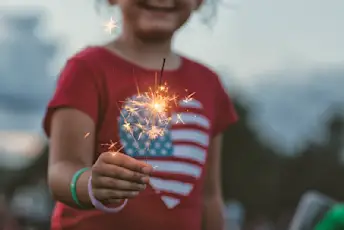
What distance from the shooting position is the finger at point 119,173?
6.75 ft

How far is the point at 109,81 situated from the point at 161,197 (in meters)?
0.38

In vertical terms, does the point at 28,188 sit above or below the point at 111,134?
below

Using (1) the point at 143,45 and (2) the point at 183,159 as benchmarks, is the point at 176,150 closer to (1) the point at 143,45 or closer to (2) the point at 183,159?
(2) the point at 183,159

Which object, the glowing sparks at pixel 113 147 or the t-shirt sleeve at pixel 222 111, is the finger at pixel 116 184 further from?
the t-shirt sleeve at pixel 222 111

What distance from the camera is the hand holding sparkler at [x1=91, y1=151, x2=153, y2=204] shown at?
2.06 metres

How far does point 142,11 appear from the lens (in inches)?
105

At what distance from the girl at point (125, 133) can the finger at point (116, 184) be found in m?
0.28

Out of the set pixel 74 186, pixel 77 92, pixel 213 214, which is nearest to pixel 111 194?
pixel 74 186

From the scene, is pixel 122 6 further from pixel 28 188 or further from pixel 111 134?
pixel 28 188

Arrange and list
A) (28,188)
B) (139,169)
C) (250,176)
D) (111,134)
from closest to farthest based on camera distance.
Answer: (139,169)
(111,134)
(28,188)
(250,176)

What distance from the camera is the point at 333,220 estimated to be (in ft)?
11.9

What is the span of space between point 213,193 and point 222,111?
29 centimetres

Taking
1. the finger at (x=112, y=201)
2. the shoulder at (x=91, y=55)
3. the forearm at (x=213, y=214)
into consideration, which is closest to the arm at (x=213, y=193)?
the forearm at (x=213, y=214)

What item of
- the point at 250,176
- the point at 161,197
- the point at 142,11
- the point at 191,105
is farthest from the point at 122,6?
the point at 250,176
